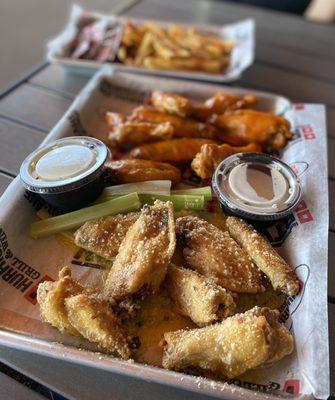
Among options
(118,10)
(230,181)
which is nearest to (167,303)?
(230,181)

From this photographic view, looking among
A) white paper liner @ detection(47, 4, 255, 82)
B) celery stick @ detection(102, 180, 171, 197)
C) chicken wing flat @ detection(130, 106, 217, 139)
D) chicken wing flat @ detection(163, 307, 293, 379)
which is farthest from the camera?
white paper liner @ detection(47, 4, 255, 82)

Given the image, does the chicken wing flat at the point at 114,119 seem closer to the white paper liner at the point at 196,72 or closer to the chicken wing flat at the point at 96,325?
the white paper liner at the point at 196,72

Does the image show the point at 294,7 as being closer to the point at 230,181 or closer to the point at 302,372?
the point at 230,181

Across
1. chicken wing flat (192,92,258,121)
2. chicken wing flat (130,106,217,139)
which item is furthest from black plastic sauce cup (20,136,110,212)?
chicken wing flat (192,92,258,121)

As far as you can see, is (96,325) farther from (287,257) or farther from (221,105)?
(221,105)

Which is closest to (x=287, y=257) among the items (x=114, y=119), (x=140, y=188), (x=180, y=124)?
(x=140, y=188)

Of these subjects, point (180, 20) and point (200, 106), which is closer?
point (200, 106)

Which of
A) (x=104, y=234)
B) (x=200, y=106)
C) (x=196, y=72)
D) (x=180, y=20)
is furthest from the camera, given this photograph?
(x=180, y=20)

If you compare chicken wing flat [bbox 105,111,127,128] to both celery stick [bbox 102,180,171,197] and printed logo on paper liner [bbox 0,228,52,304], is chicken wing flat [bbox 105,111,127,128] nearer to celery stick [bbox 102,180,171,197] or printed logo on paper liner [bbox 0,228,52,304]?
celery stick [bbox 102,180,171,197]
